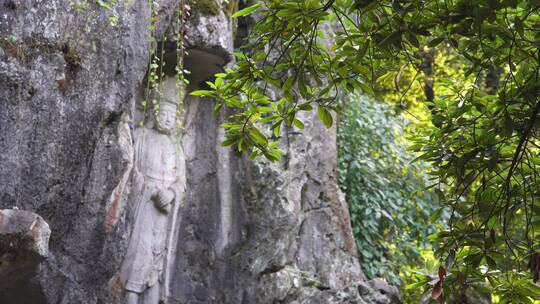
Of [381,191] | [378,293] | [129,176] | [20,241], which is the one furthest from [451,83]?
[381,191]

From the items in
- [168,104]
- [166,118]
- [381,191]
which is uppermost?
[168,104]

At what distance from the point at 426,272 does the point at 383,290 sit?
11.3 feet

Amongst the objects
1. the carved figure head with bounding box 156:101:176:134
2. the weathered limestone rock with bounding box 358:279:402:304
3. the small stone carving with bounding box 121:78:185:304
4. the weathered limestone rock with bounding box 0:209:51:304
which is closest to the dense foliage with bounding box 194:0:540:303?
the weathered limestone rock with bounding box 0:209:51:304

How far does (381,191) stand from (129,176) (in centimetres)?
411

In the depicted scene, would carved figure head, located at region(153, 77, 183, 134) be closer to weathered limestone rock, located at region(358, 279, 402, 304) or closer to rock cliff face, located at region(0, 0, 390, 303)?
rock cliff face, located at region(0, 0, 390, 303)

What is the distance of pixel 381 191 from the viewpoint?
8.92 meters

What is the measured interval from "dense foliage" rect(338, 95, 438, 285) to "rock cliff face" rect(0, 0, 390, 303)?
1141 millimetres

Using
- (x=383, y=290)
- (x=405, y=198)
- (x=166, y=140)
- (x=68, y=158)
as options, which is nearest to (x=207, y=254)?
(x=166, y=140)

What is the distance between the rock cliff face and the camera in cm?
493

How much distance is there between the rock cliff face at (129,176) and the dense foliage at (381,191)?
114 centimetres

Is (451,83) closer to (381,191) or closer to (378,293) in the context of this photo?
(378,293)

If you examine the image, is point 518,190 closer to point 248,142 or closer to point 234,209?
point 248,142

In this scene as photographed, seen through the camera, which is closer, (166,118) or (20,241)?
(20,241)

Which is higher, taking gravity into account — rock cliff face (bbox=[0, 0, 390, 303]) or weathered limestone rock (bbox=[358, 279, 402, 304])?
rock cliff face (bbox=[0, 0, 390, 303])
